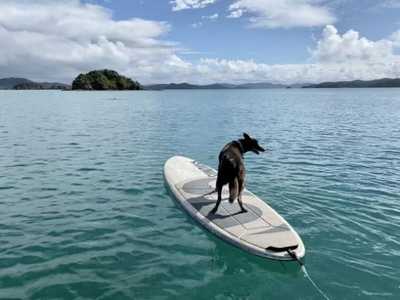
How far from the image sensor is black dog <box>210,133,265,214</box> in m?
10.2

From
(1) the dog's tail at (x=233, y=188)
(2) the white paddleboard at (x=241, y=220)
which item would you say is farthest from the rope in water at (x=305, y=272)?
(1) the dog's tail at (x=233, y=188)

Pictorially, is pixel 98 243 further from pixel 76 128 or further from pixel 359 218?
pixel 76 128

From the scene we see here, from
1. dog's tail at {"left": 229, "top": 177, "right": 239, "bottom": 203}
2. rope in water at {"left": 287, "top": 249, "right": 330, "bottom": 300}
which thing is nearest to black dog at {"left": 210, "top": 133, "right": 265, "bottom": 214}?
dog's tail at {"left": 229, "top": 177, "right": 239, "bottom": 203}

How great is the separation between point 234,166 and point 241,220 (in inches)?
63.3

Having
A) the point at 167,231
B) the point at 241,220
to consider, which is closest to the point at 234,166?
the point at 241,220

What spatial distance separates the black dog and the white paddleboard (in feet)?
1.52

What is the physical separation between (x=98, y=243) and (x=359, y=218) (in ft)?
27.1

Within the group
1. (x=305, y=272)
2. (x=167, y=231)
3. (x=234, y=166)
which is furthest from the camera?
(x=167, y=231)

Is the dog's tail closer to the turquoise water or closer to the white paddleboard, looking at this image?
the white paddleboard

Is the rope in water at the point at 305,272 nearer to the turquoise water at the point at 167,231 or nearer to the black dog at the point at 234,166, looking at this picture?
the turquoise water at the point at 167,231

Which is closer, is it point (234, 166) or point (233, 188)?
point (234, 166)

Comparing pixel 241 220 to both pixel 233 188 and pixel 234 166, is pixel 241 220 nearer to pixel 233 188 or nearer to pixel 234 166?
pixel 233 188

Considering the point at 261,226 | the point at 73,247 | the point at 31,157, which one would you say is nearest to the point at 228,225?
the point at 261,226

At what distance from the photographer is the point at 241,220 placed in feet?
33.7
